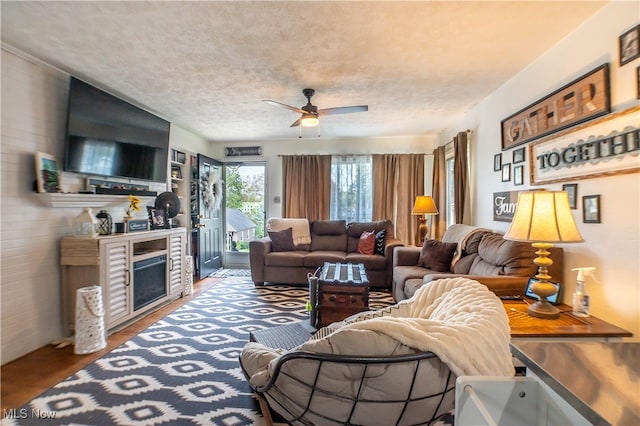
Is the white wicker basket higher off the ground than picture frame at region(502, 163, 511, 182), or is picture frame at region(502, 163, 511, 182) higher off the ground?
picture frame at region(502, 163, 511, 182)

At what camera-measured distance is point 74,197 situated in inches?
105

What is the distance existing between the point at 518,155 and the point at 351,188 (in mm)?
3003

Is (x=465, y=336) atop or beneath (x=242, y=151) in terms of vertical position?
A: beneath

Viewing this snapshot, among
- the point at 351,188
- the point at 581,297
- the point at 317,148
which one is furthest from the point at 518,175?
the point at 317,148

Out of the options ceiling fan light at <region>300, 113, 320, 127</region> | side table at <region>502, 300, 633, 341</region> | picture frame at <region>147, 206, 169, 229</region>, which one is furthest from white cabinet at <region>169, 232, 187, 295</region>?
side table at <region>502, 300, 633, 341</region>

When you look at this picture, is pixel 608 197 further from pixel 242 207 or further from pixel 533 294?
pixel 242 207

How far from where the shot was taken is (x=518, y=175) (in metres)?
2.90

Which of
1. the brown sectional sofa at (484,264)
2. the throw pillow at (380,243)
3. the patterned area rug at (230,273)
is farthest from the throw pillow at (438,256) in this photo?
the patterned area rug at (230,273)

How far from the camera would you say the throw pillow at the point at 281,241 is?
4.73 metres

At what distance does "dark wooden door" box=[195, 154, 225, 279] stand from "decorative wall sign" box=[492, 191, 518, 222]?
165 inches

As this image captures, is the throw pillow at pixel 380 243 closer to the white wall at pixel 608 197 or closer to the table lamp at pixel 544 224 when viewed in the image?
the white wall at pixel 608 197

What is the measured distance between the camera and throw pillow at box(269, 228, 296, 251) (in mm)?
4730

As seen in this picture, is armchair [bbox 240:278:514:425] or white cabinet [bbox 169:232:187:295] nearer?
armchair [bbox 240:278:514:425]

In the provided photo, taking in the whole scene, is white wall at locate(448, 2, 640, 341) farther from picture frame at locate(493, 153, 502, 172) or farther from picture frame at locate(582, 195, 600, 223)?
picture frame at locate(493, 153, 502, 172)
